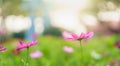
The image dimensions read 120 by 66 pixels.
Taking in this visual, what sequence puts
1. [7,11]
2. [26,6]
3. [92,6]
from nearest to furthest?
[26,6] → [7,11] → [92,6]

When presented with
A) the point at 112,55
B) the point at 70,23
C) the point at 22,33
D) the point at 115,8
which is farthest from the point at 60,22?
the point at 112,55

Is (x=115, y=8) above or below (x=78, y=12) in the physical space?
above

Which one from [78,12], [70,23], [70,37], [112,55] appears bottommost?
[78,12]

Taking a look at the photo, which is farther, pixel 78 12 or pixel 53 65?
pixel 78 12

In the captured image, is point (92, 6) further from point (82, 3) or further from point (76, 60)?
point (76, 60)

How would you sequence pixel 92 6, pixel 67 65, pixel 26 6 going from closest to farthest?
pixel 67 65 < pixel 26 6 < pixel 92 6

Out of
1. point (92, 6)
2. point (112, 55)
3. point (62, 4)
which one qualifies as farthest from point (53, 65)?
point (92, 6)

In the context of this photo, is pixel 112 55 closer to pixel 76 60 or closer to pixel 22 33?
pixel 76 60

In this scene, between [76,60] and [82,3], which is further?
[82,3]

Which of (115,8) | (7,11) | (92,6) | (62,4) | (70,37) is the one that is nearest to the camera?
(70,37)
